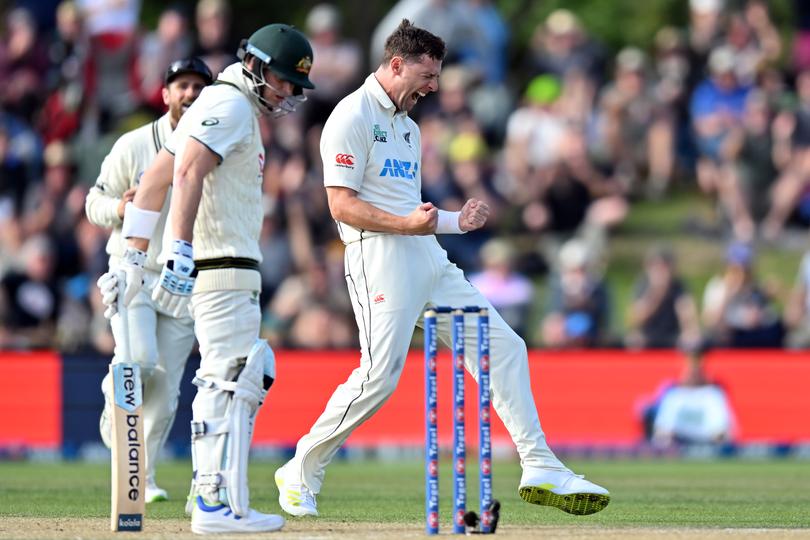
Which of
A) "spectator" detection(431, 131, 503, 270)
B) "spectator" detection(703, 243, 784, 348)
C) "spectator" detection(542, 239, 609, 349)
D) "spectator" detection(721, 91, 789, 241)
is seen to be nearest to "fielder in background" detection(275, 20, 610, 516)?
"spectator" detection(703, 243, 784, 348)

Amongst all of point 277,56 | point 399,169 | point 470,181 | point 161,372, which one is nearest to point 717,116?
point 470,181

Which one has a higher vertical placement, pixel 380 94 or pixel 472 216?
pixel 380 94

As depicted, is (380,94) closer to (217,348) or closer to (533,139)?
(217,348)

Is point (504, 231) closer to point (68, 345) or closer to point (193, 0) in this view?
point (68, 345)

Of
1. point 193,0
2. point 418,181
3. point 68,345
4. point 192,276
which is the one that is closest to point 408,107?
point 418,181

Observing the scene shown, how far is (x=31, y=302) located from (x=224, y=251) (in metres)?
11.2

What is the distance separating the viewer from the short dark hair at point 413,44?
8.71m

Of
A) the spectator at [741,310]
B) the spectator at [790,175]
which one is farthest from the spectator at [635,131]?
the spectator at [741,310]

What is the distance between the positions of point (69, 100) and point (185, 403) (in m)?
6.71

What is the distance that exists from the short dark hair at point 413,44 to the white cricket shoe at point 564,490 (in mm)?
2400

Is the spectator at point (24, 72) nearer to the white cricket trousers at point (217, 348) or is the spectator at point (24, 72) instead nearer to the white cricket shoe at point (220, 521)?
the white cricket trousers at point (217, 348)

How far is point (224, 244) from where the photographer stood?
26.3 feet

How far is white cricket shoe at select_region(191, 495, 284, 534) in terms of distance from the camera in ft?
25.5

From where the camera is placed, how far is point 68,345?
1742 cm
